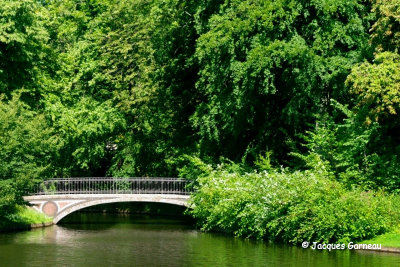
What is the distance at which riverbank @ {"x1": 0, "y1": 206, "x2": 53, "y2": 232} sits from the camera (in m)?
36.8

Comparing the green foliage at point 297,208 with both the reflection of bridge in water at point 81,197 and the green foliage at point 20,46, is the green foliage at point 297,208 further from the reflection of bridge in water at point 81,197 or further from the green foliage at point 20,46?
the green foliage at point 20,46

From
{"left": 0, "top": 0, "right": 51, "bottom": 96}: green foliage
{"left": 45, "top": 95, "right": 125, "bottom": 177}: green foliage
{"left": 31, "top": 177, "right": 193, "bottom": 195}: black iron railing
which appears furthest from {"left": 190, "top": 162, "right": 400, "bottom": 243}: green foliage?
{"left": 45, "top": 95, "right": 125, "bottom": 177}: green foliage

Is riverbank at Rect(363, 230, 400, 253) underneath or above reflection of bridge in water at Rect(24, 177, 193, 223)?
underneath

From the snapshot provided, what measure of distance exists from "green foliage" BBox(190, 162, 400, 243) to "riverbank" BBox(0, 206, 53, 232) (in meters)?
8.82

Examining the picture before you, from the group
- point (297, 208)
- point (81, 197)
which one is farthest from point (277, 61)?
point (81, 197)

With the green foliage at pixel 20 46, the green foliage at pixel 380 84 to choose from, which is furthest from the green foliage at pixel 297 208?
the green foliage at pixel 20 46

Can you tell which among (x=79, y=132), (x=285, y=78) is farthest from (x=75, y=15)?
(x=285, y=78)

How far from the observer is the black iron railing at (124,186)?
1638 inches

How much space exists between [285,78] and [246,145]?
528 cm

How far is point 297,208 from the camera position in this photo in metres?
28.7

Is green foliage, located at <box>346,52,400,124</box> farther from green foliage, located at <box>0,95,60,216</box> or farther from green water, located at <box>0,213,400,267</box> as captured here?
green foliage, located at <box>0,95,60,216</box>

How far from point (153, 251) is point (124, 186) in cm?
1499

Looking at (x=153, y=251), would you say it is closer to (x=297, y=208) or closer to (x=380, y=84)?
(x=297, y=208)

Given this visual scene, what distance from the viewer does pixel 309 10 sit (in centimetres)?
3500
